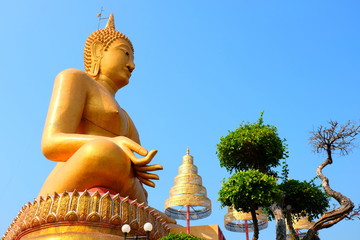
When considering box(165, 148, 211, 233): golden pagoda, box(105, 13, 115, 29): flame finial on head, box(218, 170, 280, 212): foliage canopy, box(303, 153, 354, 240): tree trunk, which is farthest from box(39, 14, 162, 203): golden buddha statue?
box(165, 148, 211, 233): golden pagoda

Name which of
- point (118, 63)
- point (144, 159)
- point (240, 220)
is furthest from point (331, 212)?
point (240, 220)

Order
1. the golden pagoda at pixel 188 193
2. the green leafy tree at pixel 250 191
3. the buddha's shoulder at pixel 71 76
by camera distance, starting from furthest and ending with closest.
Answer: the golden pagoda at pixel 188 193 < the green leafy tree at pixel 250 191 < the buddha's shoulder at pixel 71 76

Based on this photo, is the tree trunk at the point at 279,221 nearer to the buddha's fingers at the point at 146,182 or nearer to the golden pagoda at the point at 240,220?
the buddha's fingers at the point at 146,182

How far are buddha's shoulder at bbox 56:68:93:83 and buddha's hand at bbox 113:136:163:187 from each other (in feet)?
4.94

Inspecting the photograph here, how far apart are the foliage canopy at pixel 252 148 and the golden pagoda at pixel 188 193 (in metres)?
4.53

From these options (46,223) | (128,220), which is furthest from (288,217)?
(46,223)

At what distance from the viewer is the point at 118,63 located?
28.1 feet

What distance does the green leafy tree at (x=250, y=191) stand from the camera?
8.87 metres

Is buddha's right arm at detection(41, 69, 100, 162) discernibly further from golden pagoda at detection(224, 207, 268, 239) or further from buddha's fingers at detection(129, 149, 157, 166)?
golden pagoda at detection(224, 207, 268, 239)

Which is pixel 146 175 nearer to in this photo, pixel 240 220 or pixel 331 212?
pixel 331 212

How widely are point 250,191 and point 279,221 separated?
3.75 feet

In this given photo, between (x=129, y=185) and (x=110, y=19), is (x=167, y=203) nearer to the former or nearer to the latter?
(x=110, y=19)

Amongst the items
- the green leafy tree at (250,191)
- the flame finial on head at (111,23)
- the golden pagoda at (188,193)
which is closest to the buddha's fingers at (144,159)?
the green leafy tree at (250,191)

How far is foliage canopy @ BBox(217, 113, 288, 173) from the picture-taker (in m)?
10.1
